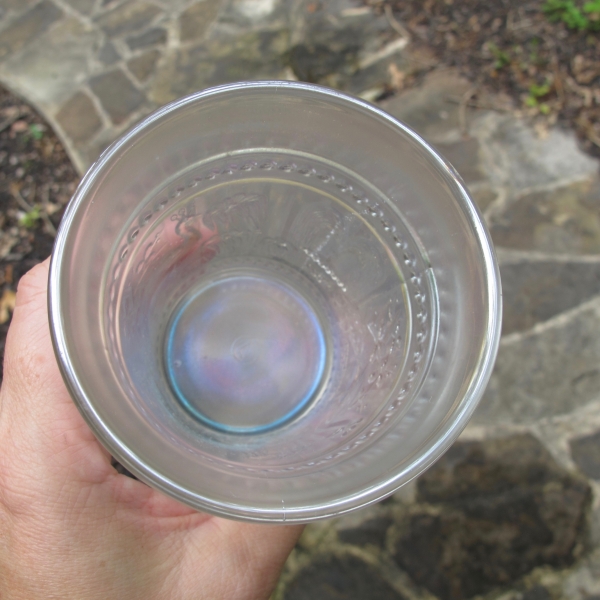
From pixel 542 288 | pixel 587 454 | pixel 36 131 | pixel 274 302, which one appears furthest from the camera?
pixel 36 131

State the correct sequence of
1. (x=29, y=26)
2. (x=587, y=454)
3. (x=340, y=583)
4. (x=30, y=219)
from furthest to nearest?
1. (x=29, y=26)
2. (x=30, y=219)
3. (x=587, y=454)
4. (x=340, y=583)

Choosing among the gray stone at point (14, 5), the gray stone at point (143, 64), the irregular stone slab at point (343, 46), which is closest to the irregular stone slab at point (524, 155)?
the irregular stone slab at point (343, 46)

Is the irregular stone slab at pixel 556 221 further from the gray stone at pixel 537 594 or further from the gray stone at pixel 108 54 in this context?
the gray stone at pixel 108 54

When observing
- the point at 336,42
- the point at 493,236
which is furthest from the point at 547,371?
the point at 336,42

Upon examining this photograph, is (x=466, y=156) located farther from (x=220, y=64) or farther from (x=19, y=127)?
(x=19, y=127)

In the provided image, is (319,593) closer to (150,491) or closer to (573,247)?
(150,491)

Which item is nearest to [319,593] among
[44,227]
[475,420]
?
[475,420]
